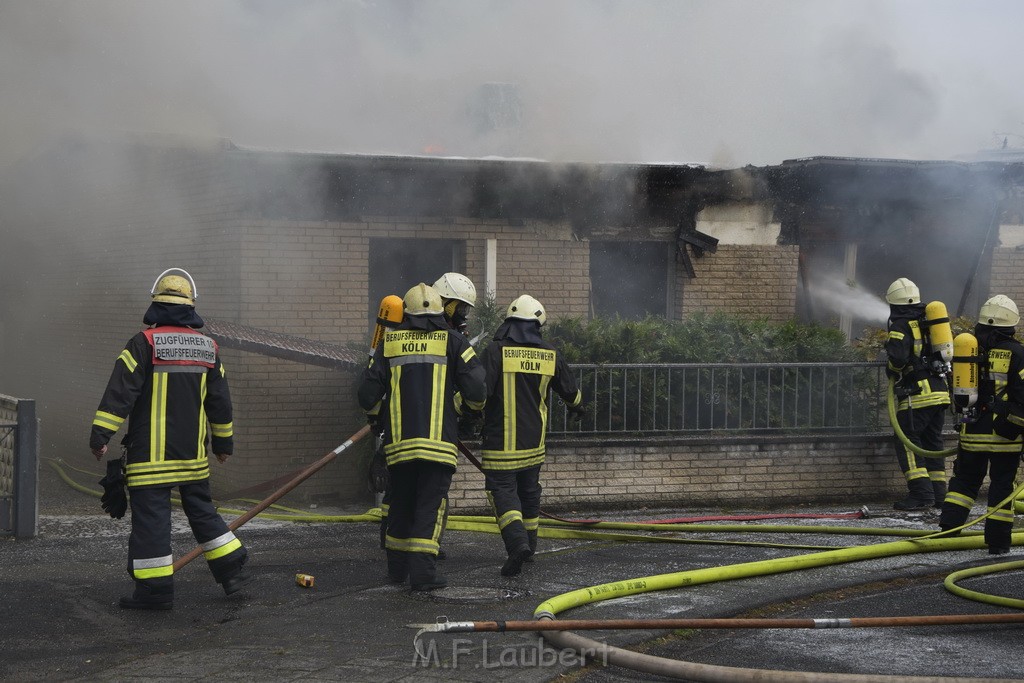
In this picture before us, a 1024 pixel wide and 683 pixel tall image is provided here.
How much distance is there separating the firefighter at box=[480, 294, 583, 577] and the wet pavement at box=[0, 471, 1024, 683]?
1.13 ft

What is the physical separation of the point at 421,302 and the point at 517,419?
1042mm

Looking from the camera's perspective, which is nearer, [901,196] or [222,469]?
[222,469]

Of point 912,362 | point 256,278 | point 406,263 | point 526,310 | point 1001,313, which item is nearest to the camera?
point 526,310

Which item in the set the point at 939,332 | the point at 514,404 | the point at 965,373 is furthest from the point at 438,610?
the point at 939,332

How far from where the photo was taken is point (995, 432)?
7.81 metres

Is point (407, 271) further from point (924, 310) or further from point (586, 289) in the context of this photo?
point (924, 310)

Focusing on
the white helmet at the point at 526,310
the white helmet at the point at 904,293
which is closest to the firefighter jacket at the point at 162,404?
the white helmet at the point at 526,310

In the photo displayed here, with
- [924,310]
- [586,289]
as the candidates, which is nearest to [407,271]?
[586,289]

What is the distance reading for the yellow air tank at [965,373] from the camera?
796 centimetres

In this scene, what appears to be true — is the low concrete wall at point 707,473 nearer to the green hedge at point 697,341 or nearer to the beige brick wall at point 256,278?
the green hedge at point 697,341

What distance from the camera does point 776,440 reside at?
10.3m

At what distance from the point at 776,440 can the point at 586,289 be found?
292 cm

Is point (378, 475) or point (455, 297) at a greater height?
point (455, 297)

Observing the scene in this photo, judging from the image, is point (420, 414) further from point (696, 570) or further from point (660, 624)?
point (660, 624)
